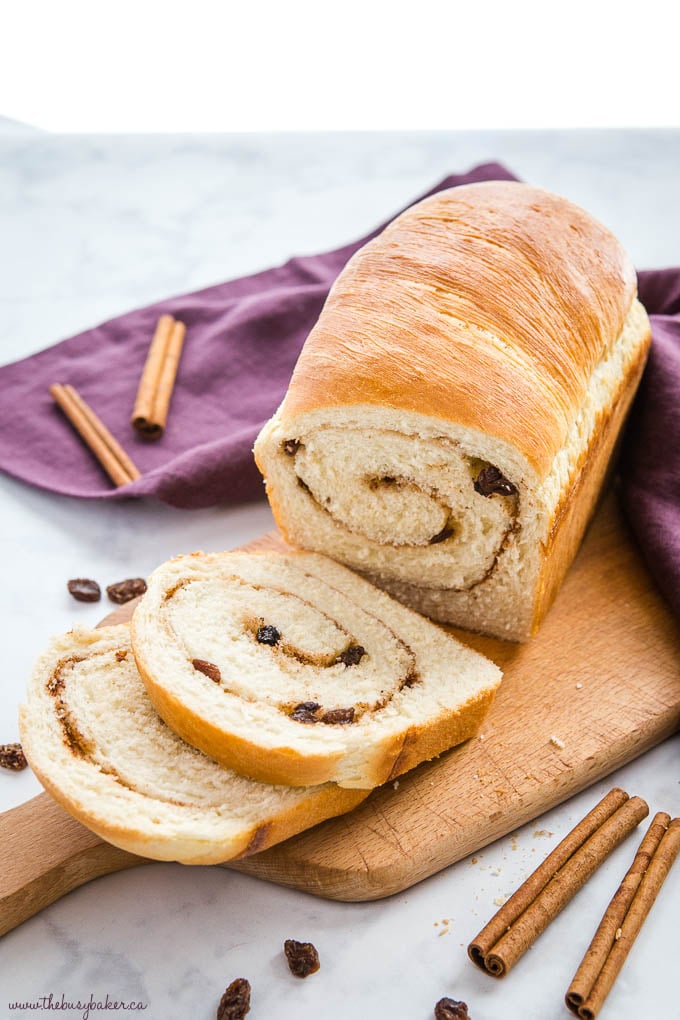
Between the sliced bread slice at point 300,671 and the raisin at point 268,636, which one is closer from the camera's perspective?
the sliced bread slice at point 300,671

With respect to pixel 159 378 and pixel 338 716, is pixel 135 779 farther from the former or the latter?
pixel 159 378

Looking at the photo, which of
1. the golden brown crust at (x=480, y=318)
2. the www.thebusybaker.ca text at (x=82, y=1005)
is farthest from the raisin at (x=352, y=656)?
the www.thebusybaker.ca text at (x=82, y=1005)

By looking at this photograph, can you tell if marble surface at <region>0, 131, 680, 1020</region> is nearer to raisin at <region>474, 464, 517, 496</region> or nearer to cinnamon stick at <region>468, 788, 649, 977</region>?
cinnamon stick at <region>468, 788, 649, 977</region>

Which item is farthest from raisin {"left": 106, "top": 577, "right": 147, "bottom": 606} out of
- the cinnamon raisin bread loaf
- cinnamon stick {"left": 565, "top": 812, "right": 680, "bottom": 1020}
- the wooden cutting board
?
cinnamon stick {"left": 565, "top": 812, "right": 680, "bottom": 1020}

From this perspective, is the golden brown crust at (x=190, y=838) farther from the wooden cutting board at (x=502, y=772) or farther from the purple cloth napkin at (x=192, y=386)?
the purple cloth napkin at (x=192, y=386)

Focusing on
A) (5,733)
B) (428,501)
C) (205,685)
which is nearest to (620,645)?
(428,501)

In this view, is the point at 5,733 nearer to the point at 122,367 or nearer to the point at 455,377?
the point at 455,377
